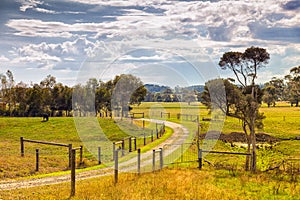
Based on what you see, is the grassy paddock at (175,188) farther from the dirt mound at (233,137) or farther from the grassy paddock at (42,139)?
the dirt mound at (233,137)

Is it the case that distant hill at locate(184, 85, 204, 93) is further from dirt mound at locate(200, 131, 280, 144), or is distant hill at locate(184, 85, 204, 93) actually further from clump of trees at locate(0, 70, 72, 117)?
clump of trees at locate(0, 70, 72, 117)

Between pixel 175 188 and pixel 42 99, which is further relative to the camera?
pixel 42 99

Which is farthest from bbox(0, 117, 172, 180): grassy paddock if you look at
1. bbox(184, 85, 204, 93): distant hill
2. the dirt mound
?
bbox(184, 85, 204, 93): distant hill

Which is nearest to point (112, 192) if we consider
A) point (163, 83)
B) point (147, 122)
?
point (163, 83)

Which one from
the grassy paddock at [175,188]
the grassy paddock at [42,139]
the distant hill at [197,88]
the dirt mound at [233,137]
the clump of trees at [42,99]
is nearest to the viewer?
the grassy paddock at [175,188]

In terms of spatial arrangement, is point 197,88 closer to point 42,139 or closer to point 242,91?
point 242,91

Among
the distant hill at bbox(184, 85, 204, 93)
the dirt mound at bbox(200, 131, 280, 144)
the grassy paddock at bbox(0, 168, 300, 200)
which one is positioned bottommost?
the dirt mound at bbox(200, 131, 280, 144)

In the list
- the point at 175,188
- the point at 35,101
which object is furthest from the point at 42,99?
the point at 175,188

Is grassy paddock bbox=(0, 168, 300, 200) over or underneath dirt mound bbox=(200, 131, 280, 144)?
over

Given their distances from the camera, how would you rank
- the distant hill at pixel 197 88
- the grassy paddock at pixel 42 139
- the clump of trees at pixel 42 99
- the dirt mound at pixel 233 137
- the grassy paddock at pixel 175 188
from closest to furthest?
the grassy paddock at pixel 175 188 → the grassy paddock at pixel 42 139 → the distant hill at pixel 197 88 → the dirt mound at pixel 233 137 → the clump of trees at pixel 42 99

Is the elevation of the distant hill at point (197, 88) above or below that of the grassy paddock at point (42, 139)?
above

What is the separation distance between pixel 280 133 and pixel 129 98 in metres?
22.4

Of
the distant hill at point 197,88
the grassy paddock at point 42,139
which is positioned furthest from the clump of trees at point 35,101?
the distant hill at point 197,88

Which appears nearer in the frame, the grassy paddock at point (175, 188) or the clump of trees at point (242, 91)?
the grassy paddock at point (175, 188)
